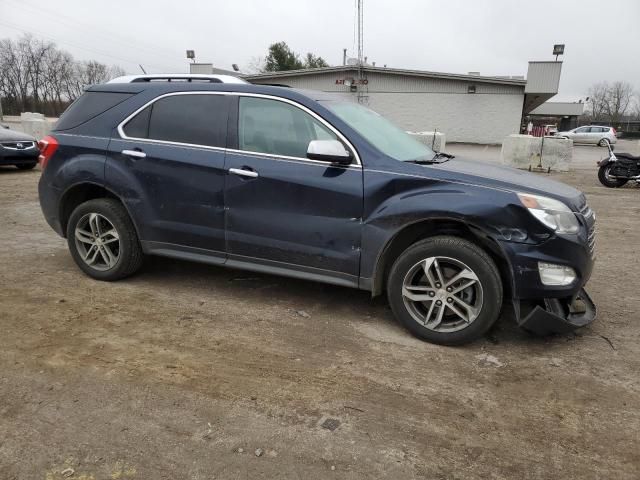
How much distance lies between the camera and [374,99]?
32031 mm

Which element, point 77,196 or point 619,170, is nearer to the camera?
point 77,196

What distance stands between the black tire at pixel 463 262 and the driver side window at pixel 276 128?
110cm

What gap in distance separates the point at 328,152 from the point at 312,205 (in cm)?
42

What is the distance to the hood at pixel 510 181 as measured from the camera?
11.2 ft

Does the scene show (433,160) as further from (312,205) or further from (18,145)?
(18,145)

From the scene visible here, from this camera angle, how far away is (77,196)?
4.73 m

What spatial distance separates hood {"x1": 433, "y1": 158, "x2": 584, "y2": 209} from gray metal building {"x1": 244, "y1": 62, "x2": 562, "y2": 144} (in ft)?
91.9

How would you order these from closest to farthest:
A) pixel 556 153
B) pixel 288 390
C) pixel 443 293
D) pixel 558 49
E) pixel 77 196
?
1. pixel 288 390
2. pixel 443 293
3. pixel 77 196
4. pixel 556 153
5. pixel 558 49

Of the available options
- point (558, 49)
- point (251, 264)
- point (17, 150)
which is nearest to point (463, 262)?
point (251, 264)

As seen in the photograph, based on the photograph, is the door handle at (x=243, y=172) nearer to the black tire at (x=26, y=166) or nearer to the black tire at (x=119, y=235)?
the black tire at (x=119, y=235)

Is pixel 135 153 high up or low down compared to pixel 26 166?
up

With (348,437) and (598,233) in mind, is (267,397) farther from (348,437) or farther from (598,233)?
(598,233)

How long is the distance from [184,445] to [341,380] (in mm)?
1037

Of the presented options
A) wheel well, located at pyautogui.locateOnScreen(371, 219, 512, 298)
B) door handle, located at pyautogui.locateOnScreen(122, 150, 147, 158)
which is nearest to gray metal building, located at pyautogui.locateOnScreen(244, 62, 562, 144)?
door handle, located at pyautogui.locateOnScreen(122, 150, 147, 158)
